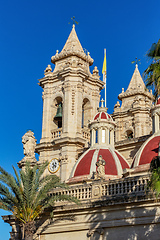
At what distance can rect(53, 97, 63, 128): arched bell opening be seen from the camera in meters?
42.6

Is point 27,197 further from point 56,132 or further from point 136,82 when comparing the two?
point 136,82

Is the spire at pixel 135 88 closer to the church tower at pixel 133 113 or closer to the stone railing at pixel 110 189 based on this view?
the church tower at pixel 133 113

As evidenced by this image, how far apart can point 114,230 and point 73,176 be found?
10258 mm

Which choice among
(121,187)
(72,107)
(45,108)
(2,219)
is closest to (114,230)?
(121,187)

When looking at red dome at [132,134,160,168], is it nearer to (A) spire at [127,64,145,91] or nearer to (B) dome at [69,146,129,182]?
(B) dome at [69,146,129,182]

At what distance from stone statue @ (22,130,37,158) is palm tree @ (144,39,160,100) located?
25322mm

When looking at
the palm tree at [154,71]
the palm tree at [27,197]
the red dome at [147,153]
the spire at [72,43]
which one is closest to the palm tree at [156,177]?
the palm tree at [154,71]

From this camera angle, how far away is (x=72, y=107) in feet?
134

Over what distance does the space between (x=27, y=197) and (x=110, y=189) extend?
424 centimetres

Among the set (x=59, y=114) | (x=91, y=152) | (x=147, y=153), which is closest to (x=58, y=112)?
(x=59, y=114)

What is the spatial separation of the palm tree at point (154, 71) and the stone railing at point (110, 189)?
483 centimetres

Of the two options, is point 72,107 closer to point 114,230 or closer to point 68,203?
point 68,203

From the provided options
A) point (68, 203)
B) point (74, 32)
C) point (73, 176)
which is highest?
point (74, 32)

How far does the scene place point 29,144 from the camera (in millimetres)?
43188
